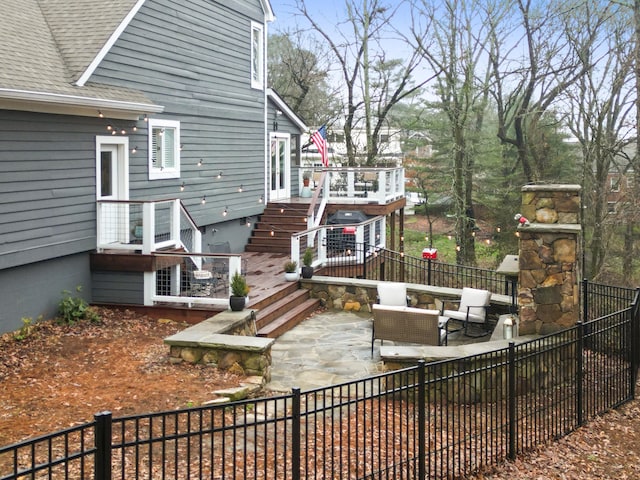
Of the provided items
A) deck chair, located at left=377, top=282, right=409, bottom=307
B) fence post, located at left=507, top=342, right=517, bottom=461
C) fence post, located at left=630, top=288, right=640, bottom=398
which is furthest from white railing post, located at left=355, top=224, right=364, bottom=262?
fence post, located at left=507, top=342, right=517, bottom=461

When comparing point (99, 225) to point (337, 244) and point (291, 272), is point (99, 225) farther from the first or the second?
point (337, 244)

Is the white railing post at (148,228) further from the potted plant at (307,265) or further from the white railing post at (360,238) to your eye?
the white railing post at (360,238)

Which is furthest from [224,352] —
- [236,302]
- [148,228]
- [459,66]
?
[459,66]

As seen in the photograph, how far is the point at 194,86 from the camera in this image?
17250 millimetres

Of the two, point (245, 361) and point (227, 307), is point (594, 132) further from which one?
point (245, 361)

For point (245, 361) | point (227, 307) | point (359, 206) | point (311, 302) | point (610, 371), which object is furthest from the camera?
point (359, 206)

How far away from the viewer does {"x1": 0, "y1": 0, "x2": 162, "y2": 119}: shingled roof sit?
1152cm

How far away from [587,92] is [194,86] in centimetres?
1590

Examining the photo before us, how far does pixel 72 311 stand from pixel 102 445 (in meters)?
8.32

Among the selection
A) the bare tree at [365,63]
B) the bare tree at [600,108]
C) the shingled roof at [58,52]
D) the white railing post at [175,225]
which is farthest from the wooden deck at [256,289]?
the bare tree at [365,63]

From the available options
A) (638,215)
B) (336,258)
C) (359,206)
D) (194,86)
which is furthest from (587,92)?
(194,86)

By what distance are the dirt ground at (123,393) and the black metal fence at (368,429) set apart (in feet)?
0.91

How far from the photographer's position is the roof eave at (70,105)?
11.1 metres

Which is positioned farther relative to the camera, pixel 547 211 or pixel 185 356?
pixel 547 211
